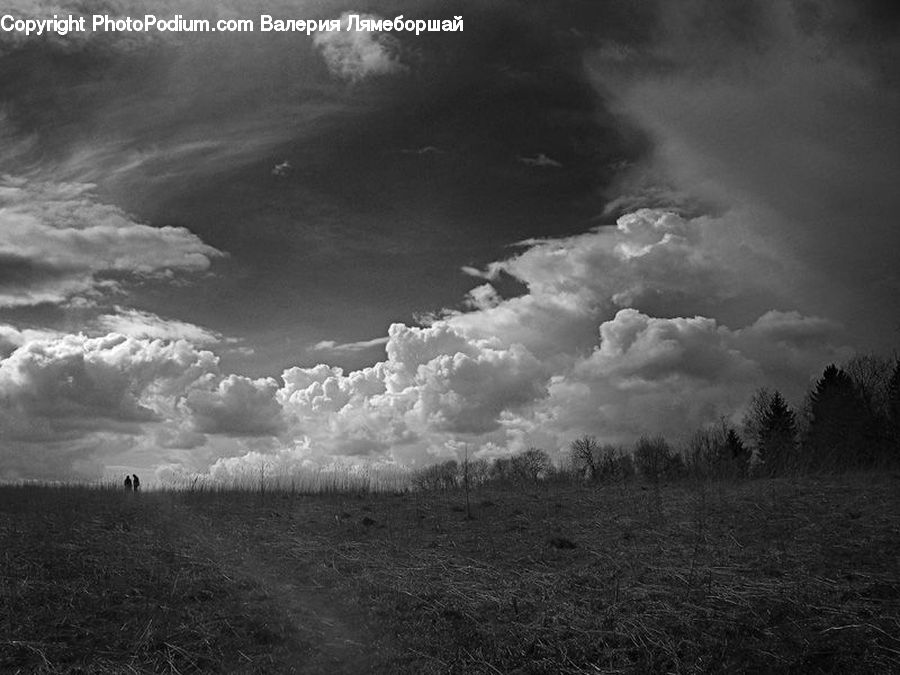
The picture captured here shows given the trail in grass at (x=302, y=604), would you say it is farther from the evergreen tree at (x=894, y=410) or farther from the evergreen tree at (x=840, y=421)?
the evergreen tree at (x=894, y=410)

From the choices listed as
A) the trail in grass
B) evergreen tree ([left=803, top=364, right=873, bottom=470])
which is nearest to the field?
the trail in grass

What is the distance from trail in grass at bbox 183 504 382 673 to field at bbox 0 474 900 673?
5 centimetres

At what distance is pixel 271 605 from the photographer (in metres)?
11.9

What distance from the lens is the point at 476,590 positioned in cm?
1257

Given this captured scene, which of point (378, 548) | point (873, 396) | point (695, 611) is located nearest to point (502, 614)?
point (695, 611)

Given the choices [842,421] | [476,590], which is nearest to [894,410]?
[842,421]

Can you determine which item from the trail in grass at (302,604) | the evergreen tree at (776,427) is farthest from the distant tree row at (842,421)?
the trail in grass at (302,604)

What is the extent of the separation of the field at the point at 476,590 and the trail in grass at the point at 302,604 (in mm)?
47

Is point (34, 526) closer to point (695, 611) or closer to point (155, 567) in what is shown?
point (155, 567)

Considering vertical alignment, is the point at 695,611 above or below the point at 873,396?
below

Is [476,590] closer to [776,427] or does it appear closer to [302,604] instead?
[302,604]

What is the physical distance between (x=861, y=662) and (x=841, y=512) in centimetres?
1108

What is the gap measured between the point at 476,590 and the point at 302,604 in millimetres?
3192

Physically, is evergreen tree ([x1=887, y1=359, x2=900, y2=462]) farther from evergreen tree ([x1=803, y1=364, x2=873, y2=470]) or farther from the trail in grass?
the trail in grass
